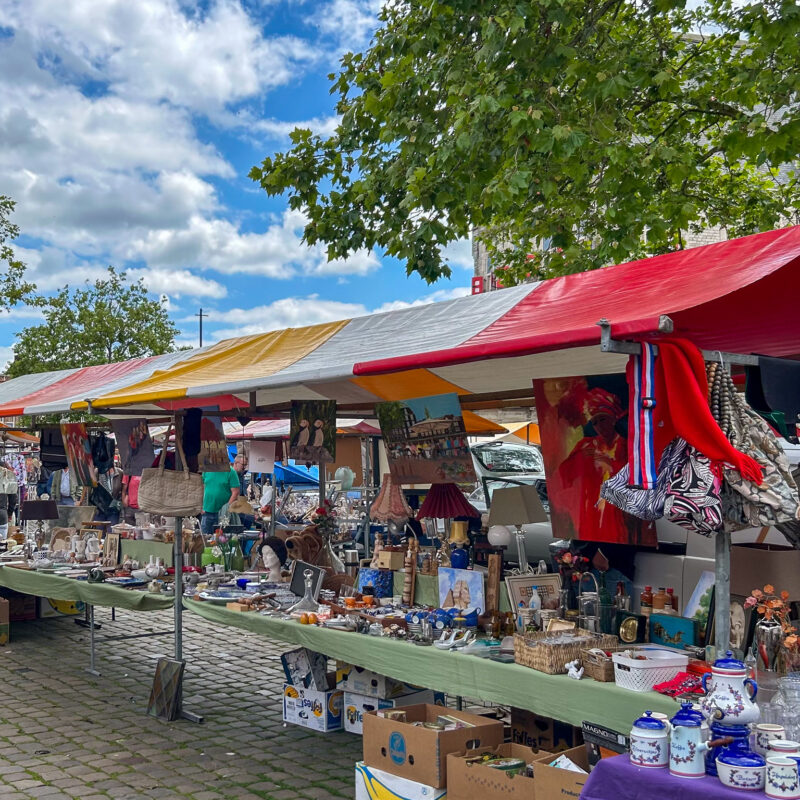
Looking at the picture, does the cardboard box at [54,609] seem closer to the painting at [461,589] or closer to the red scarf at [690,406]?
the painting at [461,589]

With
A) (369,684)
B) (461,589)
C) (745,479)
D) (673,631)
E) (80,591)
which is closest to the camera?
(745,479)

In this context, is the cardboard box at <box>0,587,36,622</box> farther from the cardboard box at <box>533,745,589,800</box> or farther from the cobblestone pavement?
the cardboard box at <box>533,745,589,800</box>

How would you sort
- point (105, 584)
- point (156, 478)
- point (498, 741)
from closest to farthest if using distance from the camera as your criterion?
1. point (498, 741)
2. point (156, 478)
3. point (105, 584)

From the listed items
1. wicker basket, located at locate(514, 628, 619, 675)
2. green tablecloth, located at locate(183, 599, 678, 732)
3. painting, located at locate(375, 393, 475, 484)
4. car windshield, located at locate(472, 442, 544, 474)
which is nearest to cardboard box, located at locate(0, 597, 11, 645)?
green tablecloth, located at locate(183, 599, 678, 732)

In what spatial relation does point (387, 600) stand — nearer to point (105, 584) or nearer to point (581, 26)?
point (105, 584)

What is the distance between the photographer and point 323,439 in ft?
21.0

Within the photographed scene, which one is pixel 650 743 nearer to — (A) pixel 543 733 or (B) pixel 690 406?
(B) pixel 690 406

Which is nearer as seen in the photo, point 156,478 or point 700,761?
point 700,761

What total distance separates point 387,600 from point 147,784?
177 cm

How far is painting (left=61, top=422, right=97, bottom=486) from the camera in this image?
849cm

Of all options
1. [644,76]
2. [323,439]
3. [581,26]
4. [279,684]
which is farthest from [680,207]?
[279,684]

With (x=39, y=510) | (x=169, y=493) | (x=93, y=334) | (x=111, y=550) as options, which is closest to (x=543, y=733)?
(x=169, y=493)

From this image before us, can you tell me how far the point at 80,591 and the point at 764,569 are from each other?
5336 millimetres

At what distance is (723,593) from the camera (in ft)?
10.1
